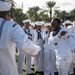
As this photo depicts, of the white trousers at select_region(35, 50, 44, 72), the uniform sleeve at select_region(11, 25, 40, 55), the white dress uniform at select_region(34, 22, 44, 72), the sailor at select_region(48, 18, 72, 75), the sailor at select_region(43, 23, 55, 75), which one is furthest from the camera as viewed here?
the white trousers at select_region(35, 50, 44, 72)

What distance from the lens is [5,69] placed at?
163 inches

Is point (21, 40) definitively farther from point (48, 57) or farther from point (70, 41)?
point (48, 57)

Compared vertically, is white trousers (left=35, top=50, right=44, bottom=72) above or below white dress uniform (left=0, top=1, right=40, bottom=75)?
below

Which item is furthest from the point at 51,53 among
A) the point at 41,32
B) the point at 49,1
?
the point at 49,1

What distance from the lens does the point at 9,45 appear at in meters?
4.12

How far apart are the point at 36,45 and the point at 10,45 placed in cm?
→ 73

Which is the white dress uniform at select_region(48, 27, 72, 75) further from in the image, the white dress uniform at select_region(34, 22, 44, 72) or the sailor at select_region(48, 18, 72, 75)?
the white dress uniform at select_region(34, 22, 44, 72)

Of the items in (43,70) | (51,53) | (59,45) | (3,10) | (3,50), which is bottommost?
(43,70)

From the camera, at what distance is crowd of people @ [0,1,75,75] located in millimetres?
4039

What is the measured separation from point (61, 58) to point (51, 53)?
8.21 ft

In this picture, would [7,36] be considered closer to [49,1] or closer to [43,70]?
[43,70]

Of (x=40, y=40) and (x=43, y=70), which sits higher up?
(x=40, y=40)

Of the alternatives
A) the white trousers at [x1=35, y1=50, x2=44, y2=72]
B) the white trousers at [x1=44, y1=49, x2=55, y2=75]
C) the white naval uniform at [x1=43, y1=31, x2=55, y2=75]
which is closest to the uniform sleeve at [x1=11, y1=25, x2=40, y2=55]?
the white naval uniform at [x1=43, y1=31, x2=55, y2=75]

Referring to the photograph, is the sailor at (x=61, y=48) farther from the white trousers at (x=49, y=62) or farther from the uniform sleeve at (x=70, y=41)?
the white trousers at (x=49, y=62)
